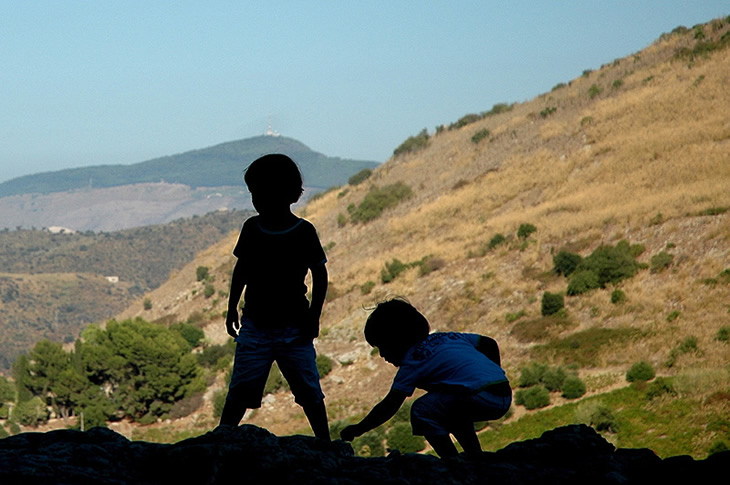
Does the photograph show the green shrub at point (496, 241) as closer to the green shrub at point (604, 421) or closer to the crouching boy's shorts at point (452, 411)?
the green shrub at point (604, 421)

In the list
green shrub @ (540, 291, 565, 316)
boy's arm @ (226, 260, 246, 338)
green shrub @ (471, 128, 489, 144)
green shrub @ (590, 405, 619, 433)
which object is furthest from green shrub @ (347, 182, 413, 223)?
boy's arm @ (226, 260, 246, 338)

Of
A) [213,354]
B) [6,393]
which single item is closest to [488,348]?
[213,354]

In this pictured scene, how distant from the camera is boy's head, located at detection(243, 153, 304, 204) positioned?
5230mm

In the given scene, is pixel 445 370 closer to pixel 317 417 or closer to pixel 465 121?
pixel 317 417

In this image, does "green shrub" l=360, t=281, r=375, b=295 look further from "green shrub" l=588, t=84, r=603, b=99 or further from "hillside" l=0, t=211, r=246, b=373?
"hillside" l=0, t=211, r=246, b=373

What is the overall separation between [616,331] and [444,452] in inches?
858

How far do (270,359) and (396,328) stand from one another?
1.12 m

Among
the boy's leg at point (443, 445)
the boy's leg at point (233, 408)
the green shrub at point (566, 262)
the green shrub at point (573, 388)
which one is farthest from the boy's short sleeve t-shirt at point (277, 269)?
the green shrub at point (566, 262)

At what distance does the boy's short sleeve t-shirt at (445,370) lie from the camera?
Result: 4414 mm

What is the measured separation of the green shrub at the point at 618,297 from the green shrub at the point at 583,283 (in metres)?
1.76

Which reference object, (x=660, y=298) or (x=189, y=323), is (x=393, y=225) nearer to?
(x=189, y=323)

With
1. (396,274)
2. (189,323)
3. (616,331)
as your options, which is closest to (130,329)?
(189,323)

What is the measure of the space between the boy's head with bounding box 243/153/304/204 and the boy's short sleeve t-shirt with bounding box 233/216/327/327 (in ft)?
0.83

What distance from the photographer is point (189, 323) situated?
166ft
